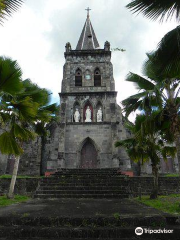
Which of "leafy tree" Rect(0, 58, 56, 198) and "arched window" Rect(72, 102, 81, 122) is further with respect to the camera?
"arched window" Rect(72, 102, 81, 122)

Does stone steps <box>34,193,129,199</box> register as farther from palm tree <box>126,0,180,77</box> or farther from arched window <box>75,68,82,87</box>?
arched window <box>75,68,82,87</box>

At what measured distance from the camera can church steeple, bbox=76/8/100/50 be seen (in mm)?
25734

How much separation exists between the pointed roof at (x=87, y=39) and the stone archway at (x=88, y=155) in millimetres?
12641

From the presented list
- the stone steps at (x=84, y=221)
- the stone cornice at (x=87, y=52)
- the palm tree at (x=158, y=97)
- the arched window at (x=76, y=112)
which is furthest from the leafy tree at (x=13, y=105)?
the stone cornice at (x=87, y=52)

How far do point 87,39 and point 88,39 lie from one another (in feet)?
0.53

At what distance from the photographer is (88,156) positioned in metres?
19.7

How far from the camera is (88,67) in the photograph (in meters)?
23.2

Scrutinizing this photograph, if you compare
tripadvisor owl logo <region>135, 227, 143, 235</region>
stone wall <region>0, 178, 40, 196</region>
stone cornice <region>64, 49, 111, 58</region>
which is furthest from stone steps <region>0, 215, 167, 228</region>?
stone cornice <region>64, 49, 111, 58</region>

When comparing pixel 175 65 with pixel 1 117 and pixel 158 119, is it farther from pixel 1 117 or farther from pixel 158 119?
pixel 1 117

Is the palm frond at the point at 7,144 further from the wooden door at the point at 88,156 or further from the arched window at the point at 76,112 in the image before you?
the arched window at the point at 76,112

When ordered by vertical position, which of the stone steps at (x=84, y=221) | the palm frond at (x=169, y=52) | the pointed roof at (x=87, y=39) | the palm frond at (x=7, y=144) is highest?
the pointed roof at (x=87, y=39)

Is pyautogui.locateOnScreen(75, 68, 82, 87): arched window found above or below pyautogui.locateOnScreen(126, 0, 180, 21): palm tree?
above

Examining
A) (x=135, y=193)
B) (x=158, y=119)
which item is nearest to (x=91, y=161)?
(x=135, y=193)

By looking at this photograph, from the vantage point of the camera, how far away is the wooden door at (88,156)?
19.4 meters
